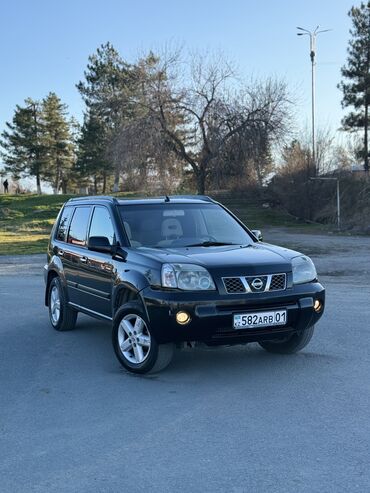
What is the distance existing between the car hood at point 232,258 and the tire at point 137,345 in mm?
617

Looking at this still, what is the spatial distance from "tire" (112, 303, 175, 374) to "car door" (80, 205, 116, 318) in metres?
0.51

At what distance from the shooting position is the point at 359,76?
42.8 meters

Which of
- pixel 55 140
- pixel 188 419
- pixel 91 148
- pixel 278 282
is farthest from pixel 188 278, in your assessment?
pixel 55 140

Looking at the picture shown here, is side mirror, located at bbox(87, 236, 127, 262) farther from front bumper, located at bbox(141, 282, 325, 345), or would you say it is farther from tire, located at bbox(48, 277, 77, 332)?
tire, located at bbox(48, 277, 77, 332)

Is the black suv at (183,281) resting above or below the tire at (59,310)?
above

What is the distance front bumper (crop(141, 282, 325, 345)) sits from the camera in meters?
5.28

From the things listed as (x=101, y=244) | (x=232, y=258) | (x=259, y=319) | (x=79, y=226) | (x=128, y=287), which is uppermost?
(x=79, y=226)

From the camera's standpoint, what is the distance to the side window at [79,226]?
7.36 meters

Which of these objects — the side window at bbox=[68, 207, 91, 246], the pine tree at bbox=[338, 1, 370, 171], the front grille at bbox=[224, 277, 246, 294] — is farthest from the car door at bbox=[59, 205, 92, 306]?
the pine tree at bbox=[338, 1, 370, 171]

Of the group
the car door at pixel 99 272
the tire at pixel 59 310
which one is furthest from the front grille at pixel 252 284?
the tire at pixel 59 310

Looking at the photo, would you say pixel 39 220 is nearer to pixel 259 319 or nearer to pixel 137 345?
pixel 137 345

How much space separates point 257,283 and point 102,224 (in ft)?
7.41

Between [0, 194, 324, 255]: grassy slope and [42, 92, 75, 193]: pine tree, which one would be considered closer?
[0, 194, 324, 255]: grassy slope

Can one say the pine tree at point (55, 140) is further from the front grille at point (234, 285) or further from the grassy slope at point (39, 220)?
the front grille at point (234, 285)
